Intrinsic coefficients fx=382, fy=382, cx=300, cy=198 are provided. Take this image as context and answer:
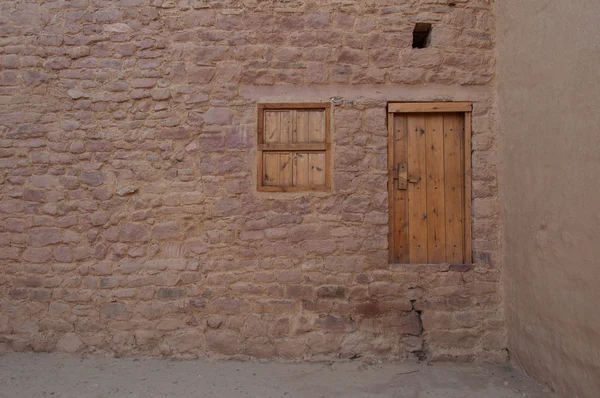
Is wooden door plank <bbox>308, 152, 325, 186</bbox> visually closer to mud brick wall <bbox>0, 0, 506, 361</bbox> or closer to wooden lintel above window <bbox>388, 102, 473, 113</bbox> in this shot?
mud brick wall <bbox>0, 0, 506, 361</bbox>

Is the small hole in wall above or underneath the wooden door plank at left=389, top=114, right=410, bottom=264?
above

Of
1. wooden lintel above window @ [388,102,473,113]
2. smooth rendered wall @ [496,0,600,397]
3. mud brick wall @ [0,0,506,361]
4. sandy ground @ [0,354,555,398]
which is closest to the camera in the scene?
smooth rendered wall @ [496,0,600,397]

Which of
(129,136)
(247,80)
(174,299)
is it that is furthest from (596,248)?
(129,136)

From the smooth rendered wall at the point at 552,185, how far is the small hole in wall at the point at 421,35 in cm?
67

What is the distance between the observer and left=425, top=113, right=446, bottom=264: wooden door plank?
3.83 m

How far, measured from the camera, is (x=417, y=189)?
3857mm

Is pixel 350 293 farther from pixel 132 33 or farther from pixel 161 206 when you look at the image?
pixel 132 33

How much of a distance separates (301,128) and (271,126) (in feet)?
0.99

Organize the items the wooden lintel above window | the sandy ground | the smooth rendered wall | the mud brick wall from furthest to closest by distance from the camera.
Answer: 1. the wooden lintel above window
2. the mud brick wall
3. the sandy ground
4. the smooth rendered wall

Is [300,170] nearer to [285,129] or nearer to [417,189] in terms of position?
[285,129]

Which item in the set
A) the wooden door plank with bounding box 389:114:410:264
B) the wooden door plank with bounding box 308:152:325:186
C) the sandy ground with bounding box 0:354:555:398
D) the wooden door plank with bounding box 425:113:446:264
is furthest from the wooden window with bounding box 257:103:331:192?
the sandy ground with bounding box 0:354:555:398

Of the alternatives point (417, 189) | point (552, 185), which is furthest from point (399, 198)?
point (552, 185)

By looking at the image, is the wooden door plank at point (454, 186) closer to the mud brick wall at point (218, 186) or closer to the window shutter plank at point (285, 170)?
the mud brick wall at point (218, 186)

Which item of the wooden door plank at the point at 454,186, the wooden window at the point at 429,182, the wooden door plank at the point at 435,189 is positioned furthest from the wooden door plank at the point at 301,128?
the wooden door plank at the point at 454,186
